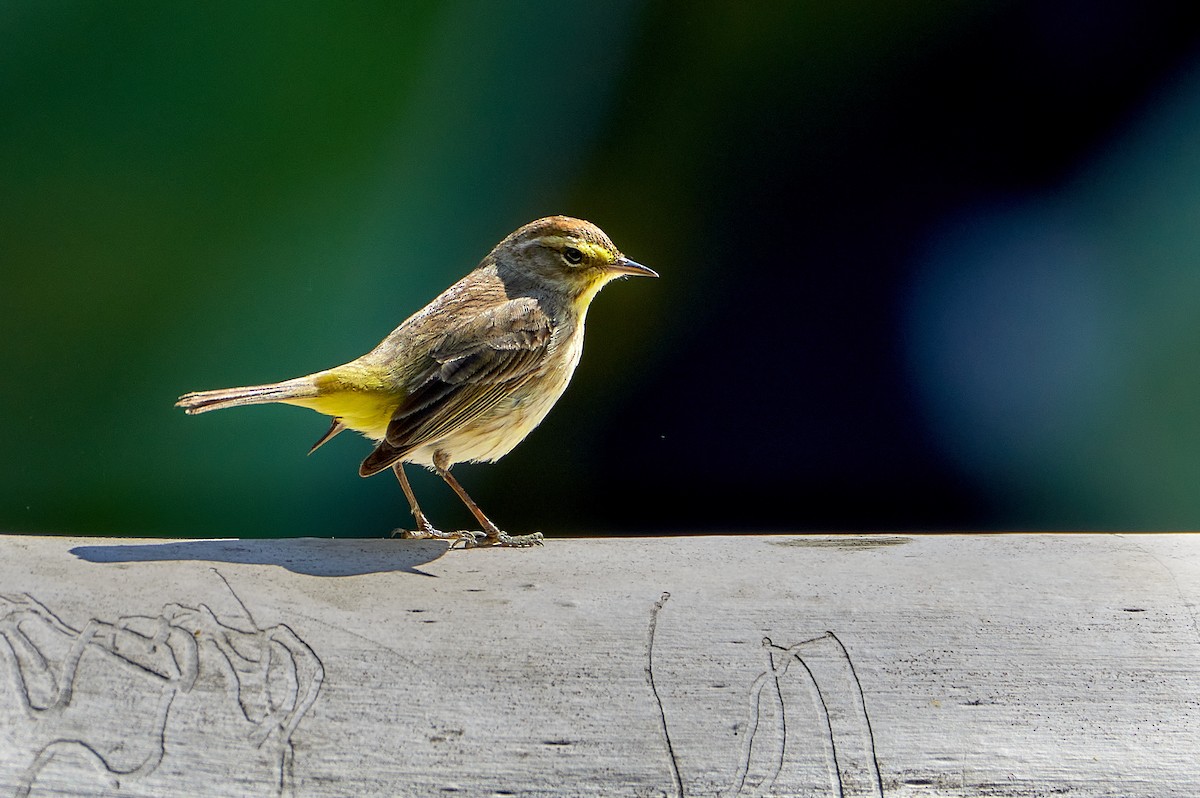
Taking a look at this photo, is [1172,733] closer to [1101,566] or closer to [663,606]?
[1101,566]

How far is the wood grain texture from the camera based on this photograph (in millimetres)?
1485

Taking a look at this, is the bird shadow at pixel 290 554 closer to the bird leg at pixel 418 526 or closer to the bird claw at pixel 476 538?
the bird claw at pixel 476 538

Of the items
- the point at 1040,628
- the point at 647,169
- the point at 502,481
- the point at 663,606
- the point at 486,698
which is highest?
the point at 647,169

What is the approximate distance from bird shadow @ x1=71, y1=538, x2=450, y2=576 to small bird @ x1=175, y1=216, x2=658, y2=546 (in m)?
0.66

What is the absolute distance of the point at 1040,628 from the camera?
173 centimetres

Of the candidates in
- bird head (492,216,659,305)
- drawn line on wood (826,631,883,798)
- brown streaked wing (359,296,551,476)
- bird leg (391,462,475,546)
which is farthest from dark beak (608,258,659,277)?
drawn line on wood (826,631,883,798)

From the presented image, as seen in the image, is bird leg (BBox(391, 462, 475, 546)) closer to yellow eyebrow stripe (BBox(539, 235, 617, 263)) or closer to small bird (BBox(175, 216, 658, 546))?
small bird (BBox(175, 216, 658, 546))

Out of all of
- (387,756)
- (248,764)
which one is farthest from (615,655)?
(248,764)

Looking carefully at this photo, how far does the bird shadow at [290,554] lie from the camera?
1954 millimetres

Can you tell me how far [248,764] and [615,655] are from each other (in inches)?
20.9

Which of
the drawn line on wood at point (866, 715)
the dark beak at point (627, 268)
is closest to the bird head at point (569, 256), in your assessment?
the dark beak at point (627, 268)

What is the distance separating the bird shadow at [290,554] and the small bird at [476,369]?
2.15 feet

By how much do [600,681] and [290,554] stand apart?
747mm

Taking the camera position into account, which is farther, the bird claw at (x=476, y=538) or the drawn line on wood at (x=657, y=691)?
the bird claw at (x=476, y=538)
